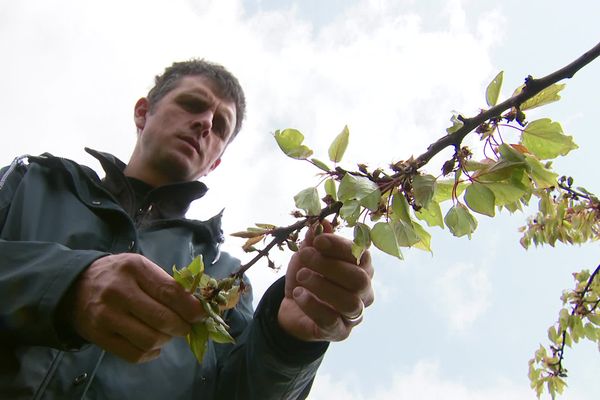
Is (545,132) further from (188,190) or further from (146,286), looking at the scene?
(188,190)

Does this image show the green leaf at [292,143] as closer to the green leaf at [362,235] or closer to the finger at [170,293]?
the green leaf at [362,235]

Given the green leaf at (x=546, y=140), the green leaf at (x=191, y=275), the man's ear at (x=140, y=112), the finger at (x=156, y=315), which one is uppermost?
the man's ear at (x=140, y=112)

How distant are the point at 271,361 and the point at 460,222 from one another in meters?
0.75

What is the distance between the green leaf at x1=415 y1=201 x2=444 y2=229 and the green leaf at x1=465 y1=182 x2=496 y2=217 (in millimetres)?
84

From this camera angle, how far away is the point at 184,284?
82 centimetres

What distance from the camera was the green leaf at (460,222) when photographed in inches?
33.6

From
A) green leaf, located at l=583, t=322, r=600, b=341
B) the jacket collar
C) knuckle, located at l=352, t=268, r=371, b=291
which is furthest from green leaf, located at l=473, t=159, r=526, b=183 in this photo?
green leaf, located at l=583, t=322, r=600, b=341

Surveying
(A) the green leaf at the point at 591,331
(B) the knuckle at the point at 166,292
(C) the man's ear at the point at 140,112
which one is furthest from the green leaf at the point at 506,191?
(A) the green leaf at the point at 591,331

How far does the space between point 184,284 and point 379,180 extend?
1.22 ft

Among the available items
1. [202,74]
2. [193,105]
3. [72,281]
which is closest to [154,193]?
[193,105]

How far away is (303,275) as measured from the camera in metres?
1.10

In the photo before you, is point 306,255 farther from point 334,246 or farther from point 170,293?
point 170,293

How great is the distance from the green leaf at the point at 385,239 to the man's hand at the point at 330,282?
21 cm

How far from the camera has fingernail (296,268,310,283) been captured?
1.09 m
